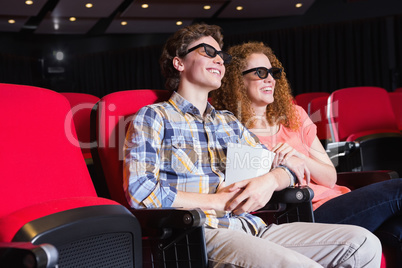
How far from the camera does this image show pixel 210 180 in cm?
175

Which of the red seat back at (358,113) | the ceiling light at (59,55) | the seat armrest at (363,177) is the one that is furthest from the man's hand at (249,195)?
the ceiling light at (59,55)

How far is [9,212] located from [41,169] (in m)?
0.18

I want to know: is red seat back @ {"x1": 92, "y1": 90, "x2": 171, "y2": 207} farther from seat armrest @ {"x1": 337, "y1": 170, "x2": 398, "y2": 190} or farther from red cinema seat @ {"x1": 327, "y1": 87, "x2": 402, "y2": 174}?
red cinema seat @ {"x1": 327, "y1": 87, "x2": 402, "y2": 174}

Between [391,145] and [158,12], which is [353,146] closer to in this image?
[391,145]

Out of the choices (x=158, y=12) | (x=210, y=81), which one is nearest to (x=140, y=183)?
(x=210, y=81)

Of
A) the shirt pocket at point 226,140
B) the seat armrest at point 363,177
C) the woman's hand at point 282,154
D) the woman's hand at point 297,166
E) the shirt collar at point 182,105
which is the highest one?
the shirt collar at point 182,105

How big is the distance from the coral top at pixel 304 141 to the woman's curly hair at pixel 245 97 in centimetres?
4

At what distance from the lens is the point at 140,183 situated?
5.06 feet

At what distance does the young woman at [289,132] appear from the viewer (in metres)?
1.93

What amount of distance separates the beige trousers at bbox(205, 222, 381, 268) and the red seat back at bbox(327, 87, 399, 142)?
182cm

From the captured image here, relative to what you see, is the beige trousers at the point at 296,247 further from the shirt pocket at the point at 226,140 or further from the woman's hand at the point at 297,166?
the shirt pocket at the point at 226,140

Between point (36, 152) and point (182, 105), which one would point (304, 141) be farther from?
point (36, 152)

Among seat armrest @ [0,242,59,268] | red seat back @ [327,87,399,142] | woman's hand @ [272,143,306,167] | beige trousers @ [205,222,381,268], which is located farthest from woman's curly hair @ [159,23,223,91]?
red seat back @ [327,87,399,142]

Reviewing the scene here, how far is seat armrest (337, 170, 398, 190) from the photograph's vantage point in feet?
7.59
